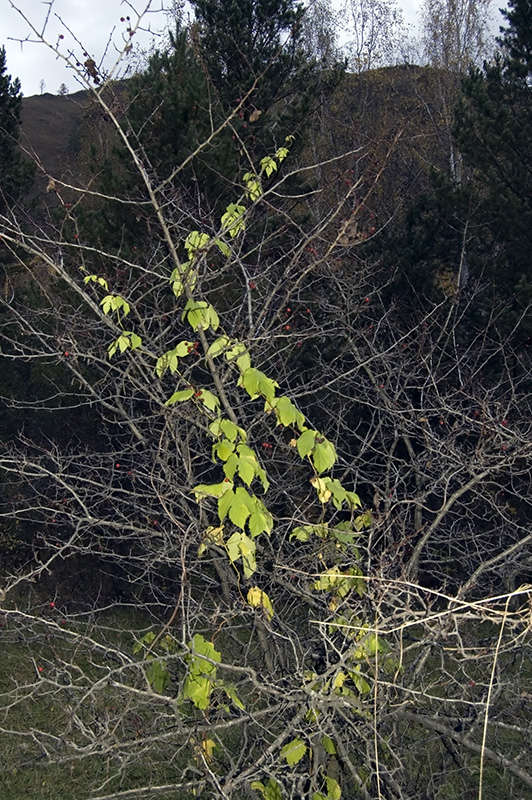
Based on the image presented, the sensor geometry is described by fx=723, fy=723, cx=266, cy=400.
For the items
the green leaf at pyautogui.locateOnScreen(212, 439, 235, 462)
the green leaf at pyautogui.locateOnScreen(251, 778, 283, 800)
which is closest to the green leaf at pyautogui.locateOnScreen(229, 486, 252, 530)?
the green leaf at pyautogui.locateOnScreen(212, 439, 235, 462)

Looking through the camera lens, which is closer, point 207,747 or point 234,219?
point 207,747

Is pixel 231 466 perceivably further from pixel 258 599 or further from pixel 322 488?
pixel 258 599

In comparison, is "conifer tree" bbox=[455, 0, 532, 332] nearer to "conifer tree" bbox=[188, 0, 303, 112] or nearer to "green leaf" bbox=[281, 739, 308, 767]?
"conifer tree" bbox=[188, 0, 303, 112]

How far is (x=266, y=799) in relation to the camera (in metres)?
2.58

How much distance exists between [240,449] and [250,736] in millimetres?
1488

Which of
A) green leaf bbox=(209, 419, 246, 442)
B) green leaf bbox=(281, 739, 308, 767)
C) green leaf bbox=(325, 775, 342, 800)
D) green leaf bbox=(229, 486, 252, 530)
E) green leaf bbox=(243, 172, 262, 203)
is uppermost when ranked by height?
green leaf bbox=(243, 172, 262, 203)

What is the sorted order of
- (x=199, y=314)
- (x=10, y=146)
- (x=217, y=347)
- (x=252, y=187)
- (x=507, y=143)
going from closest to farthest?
(x=199, y=314) < (x=217, y=347) < (x=252, y=187) < (x=507, y=143) < (x=10, y=146)

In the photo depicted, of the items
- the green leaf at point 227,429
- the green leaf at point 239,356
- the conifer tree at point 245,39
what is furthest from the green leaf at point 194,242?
the conifer tree at point 245,39

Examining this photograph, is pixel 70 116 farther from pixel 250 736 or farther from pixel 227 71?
pixel 250 736

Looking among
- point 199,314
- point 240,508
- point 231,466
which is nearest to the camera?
point 240,508

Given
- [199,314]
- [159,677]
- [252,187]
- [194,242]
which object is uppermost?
[252,187]

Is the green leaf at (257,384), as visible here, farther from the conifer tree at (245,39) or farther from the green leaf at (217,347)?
the conifer tree at (245,39)

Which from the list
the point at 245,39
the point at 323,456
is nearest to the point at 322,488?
the point at 323,456

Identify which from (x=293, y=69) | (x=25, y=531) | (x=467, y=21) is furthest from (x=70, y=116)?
(x=25, y=531)
